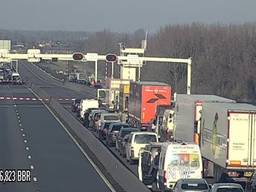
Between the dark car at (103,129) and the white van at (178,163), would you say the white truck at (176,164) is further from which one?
the dark car at (103,129)

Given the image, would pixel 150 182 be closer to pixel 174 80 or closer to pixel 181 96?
pixel 181 96

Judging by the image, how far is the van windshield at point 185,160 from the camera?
2431cm

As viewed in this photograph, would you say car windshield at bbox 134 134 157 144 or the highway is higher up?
car windshield at bbox 134 134 157 144

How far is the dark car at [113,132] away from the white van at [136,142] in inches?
248

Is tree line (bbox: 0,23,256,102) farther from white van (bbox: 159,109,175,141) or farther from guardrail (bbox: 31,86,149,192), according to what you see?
white van (bbox: 159,109,175,141)

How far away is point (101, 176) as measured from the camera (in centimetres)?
2883

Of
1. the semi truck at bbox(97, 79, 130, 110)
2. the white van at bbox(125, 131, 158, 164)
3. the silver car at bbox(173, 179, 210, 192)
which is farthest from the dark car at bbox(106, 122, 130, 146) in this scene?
the silver car at bbox(173, 179, 210, 192)

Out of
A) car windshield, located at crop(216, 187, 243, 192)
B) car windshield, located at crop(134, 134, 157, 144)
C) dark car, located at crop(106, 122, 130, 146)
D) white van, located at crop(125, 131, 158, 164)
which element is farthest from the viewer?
dark car, located at crop(106, 122, 130, 146)

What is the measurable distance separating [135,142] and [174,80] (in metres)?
65.7

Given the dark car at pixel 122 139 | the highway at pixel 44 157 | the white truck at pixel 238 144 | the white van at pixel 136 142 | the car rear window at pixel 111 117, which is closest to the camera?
the highway at pixel 44 157

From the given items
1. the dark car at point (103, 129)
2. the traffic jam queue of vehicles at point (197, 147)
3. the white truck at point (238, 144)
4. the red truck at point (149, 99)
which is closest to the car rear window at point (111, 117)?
the dark car at point (103, 129)

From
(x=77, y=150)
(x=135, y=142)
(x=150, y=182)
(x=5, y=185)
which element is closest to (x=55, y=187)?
(x=5, y=185)

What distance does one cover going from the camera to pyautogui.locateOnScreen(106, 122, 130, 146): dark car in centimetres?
4119

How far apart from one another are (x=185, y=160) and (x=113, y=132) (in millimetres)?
17232
